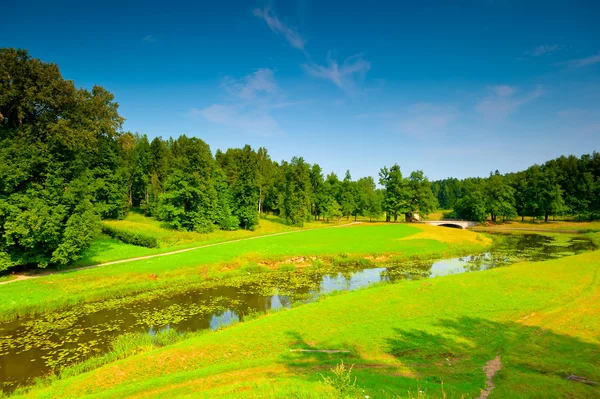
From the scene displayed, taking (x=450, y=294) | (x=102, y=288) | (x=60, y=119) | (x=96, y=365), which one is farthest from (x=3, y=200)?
(x=450, y=294)

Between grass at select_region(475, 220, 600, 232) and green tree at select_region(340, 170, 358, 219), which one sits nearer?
grass at select_region(475, 220, 600, 232)

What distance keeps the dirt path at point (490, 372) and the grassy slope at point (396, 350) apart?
22 cm

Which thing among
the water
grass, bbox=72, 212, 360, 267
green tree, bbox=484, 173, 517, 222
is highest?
green tree, bbox=484, 173, 517, 222

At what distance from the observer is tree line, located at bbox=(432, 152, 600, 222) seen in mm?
94875

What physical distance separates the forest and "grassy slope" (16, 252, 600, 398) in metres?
21.4

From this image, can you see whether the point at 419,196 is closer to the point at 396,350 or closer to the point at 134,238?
the point at 134,238

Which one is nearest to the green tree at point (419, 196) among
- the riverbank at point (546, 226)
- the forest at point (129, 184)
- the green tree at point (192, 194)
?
the forest at point (129, 184)

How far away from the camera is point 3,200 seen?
26266 millimetres

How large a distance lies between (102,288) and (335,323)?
22.1 metres

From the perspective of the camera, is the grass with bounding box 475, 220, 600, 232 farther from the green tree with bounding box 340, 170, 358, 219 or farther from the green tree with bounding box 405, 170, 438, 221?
the green tree with bounding box 340, 170, 358, 219

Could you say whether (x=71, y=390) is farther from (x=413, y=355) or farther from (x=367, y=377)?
(x=413, y=355)

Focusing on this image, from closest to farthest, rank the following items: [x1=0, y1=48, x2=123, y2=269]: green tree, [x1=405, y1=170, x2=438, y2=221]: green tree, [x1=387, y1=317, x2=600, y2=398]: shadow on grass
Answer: [x1=387, y1=317, x2=600, y2=398]: shadow on grass, [x1=0, y1=48, x2=123, y2=269]: green tree, [x1=405, y1=170, x2=438, y2=221]: green tree

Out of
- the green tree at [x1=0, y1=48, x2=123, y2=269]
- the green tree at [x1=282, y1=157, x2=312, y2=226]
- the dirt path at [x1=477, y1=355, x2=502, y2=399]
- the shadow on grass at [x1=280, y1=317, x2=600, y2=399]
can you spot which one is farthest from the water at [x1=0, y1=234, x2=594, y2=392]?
the green tree at [x1=282, y1=157, x2=312, y2=226]

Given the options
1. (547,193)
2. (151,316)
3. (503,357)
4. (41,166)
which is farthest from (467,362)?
(547,193)
